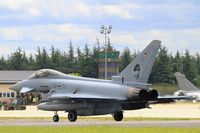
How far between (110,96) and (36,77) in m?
6.66

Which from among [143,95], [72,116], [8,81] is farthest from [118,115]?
[8,81]

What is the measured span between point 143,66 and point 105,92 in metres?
3.09

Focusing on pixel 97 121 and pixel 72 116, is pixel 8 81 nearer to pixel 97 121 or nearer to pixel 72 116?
pixel 72 116

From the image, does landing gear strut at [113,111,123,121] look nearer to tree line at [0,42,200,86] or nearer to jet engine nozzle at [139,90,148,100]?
jet engine nozzle at [139,90,148,100]

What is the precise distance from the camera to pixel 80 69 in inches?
6742

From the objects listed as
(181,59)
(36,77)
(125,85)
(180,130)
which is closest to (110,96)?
(125,85)

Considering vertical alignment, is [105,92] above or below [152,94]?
above

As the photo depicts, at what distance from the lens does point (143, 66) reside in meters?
43.2

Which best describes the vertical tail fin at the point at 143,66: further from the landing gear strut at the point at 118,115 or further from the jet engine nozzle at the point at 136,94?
the landing gear strut at the point at 118,115

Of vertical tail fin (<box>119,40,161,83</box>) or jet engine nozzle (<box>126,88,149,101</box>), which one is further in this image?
vertical tail fin (<box>119,40,161,83</box>)

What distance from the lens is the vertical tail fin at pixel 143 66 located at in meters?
43.2

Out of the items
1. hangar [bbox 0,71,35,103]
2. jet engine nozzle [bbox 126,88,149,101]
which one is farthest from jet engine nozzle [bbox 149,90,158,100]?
hangar [bbox 0,71,35,103]

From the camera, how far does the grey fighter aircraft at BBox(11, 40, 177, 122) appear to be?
43000 millimetres

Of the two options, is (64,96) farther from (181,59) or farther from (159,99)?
(181,59)
